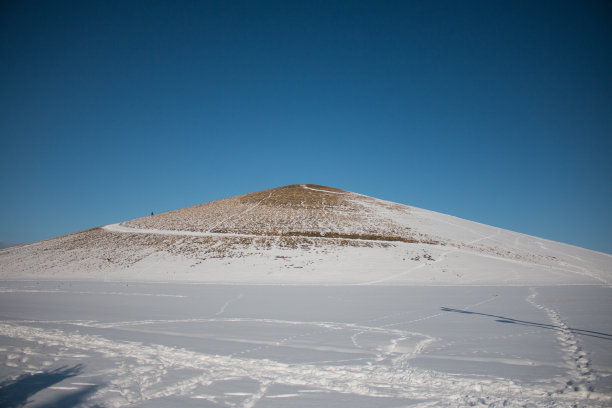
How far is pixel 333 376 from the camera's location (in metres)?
5.79

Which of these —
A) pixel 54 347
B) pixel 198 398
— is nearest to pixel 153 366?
pixel 198 398

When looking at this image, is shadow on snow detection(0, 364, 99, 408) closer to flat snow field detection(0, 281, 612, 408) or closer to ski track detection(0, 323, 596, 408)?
flat snow field detection(0, 281, 612, 408)

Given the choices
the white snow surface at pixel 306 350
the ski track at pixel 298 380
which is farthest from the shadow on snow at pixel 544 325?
the ski track at pixel 298 380

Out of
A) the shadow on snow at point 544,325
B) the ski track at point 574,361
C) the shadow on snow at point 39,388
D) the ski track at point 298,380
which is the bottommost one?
the shadow on snow at point 544,325

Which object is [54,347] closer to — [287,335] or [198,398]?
[198,398]

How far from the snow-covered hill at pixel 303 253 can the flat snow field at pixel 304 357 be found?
1454 centimetres

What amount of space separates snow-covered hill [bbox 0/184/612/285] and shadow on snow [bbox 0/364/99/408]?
19.8 meters

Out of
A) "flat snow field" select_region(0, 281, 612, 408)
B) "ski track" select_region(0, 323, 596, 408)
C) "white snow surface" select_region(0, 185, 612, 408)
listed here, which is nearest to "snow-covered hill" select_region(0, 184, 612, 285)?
"white snow surface" select_region(0, 185, 612, 408)

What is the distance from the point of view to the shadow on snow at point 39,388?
15.8 feet

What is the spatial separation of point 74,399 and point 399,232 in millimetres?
42123

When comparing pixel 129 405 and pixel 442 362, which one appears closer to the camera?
pixel 129 405

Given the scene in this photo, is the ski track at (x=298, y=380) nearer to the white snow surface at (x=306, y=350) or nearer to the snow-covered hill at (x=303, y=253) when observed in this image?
the white snow surface at (x=306, y=350)

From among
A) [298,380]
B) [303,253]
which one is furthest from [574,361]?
[303,253]

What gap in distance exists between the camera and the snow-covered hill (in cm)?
2781
